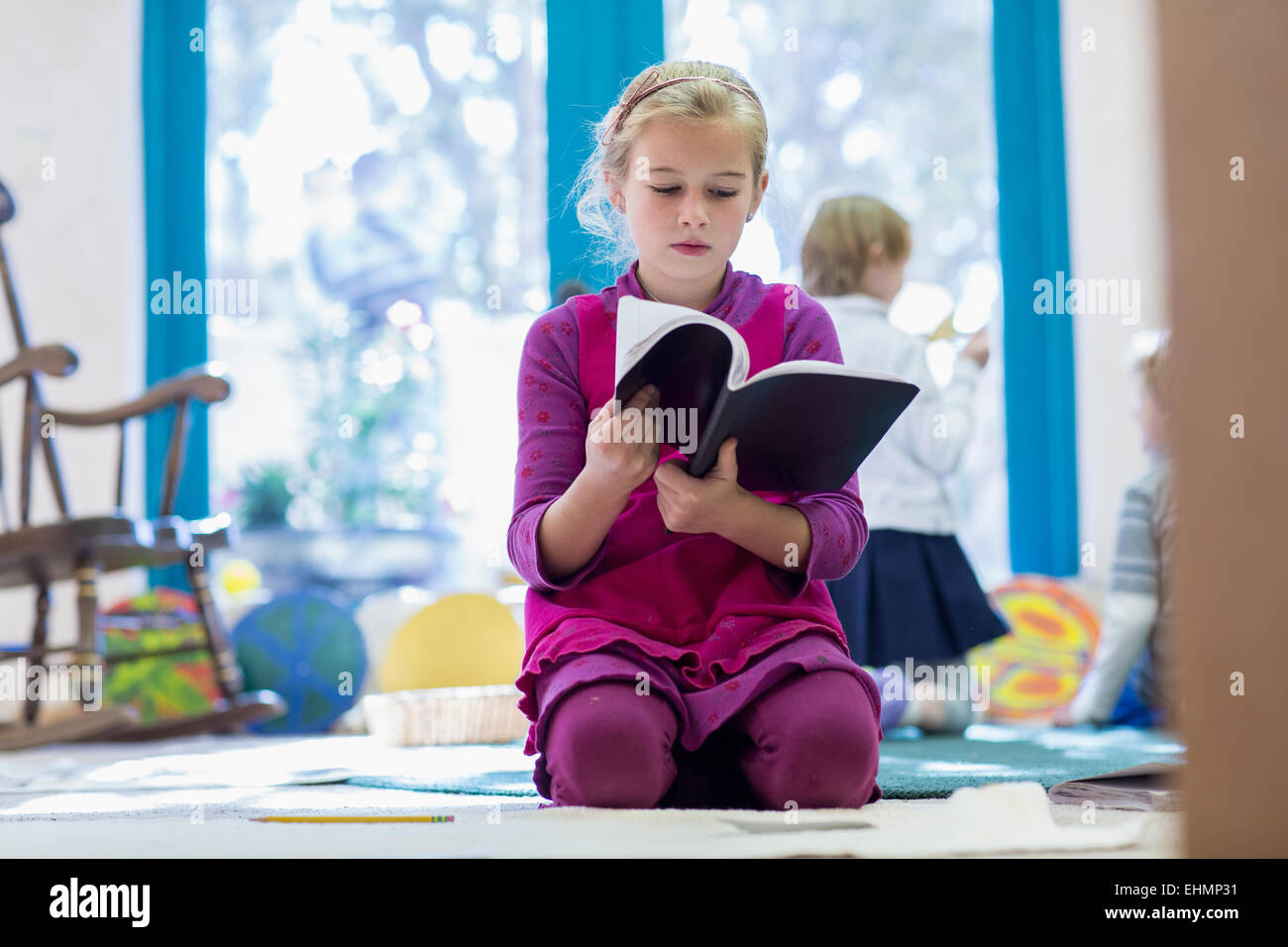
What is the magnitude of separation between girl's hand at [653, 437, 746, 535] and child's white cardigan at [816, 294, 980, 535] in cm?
108

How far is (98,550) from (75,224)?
1.13m

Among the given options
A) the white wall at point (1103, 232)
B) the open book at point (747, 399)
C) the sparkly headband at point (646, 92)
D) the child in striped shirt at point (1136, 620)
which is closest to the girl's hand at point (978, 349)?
the child in striped shirt at point (1136, 620)

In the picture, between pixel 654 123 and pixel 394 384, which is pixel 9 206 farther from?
pixel 654 123

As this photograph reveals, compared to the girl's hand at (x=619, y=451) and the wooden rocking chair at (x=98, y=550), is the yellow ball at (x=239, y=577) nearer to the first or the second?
the wooden rocking chair at (x=98, y=550)

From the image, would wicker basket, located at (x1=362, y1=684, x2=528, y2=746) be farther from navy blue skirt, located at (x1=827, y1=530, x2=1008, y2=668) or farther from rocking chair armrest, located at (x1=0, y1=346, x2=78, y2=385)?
rocking chair armrest, located at (x1=0, y1=346, x2=78, y2=385)

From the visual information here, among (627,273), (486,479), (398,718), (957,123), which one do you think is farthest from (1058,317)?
(627,273)

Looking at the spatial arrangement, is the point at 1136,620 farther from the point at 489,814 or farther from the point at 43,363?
the point at 43,363

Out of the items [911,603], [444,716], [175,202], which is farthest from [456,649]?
[175,202]

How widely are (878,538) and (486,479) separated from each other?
1.17m

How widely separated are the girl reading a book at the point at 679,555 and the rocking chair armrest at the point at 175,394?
126cm

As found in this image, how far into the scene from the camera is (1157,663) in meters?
2.13

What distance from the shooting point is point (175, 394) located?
2268mm

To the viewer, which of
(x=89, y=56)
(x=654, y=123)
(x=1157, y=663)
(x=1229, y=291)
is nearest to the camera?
(x=1229, y=291)

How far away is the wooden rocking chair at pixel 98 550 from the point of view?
1947mm
